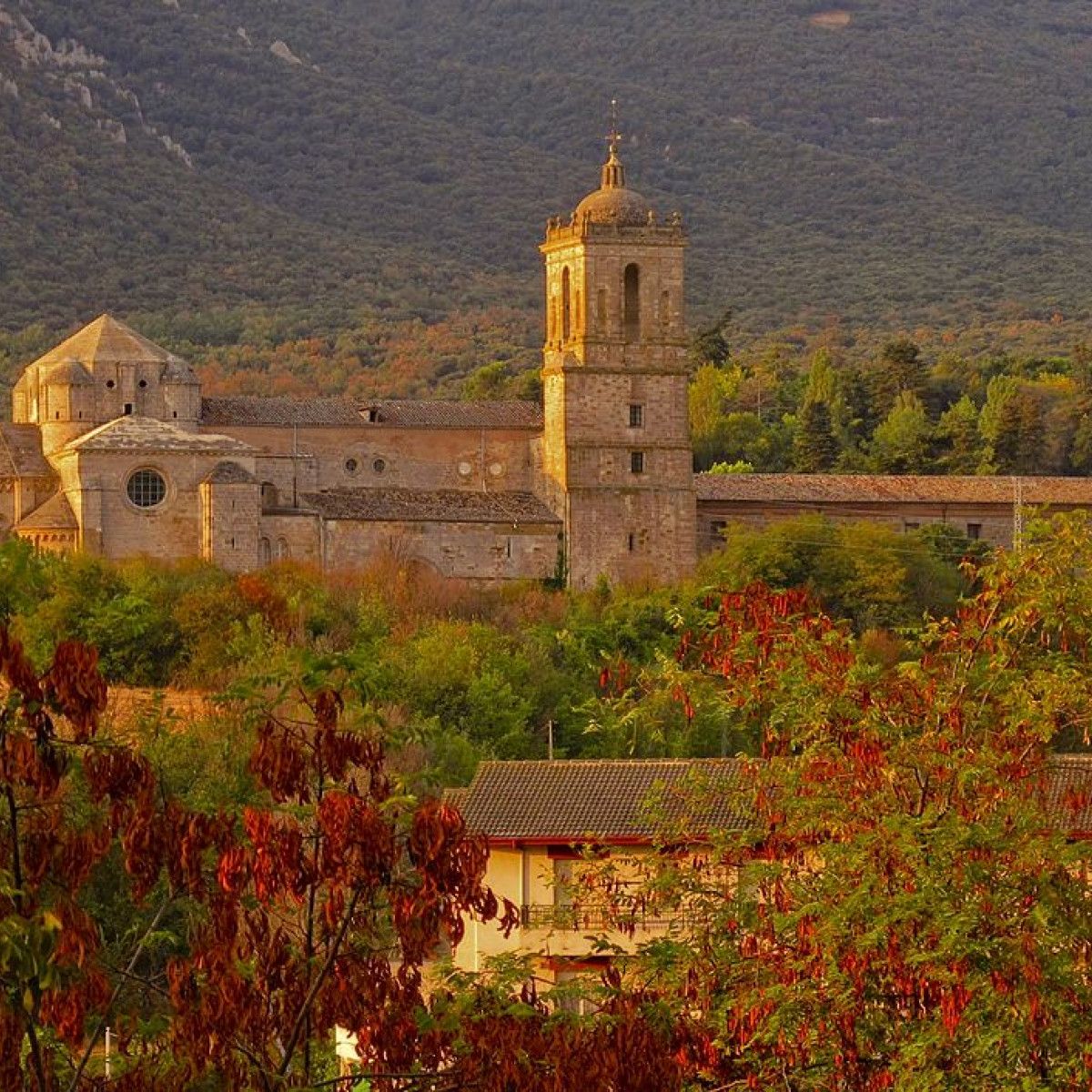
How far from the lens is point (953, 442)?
77312mm

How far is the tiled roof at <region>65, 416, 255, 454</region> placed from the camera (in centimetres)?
5541

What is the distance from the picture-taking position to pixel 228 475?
2195 inches

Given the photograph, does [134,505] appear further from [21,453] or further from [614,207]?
[614,207]

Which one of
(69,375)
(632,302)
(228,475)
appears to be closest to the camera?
(228,475)

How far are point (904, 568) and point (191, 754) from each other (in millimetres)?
21289

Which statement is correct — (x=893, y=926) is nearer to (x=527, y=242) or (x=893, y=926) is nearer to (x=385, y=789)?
(x=385, y=789)

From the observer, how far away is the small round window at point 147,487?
55.5 metres

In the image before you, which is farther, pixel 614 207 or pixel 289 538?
pixel 614 207

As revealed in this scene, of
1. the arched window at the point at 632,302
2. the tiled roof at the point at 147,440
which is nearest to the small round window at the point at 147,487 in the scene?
the tiled roof at the point at 147,440

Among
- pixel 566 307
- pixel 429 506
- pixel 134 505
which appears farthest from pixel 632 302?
pixel 134 505

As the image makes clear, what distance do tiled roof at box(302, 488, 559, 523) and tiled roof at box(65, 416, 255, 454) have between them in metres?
1.83

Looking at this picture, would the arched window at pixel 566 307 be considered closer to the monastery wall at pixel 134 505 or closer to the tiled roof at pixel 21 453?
the monastery wall at pixel 134 505

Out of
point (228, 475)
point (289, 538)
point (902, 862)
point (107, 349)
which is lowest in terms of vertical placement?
point (902, 862)

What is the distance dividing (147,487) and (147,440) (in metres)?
0.78
